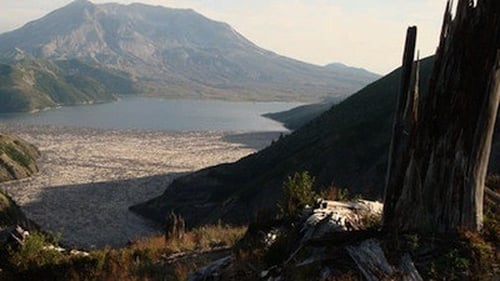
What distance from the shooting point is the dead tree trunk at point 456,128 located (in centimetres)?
992

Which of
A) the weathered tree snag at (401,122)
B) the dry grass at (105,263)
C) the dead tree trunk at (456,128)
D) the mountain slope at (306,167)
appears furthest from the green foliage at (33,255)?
the mountain slope at (306,167)

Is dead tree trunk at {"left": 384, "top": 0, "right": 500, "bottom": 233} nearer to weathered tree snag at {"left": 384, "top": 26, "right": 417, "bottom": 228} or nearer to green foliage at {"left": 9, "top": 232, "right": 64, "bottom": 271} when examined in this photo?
weathered tree snag at {"left": 384, "top": 26, "right": 417, "bottom": 228}

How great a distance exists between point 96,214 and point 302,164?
106 feet

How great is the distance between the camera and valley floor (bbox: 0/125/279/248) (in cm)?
7462

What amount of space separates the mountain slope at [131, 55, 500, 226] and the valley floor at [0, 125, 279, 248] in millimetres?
7663

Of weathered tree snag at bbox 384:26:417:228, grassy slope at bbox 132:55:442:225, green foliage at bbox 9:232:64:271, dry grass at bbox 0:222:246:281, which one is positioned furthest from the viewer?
grassy slope at bbox 132:55:442:225

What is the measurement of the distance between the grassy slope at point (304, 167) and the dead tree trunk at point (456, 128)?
115 ft

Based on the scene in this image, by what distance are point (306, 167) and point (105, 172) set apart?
189 feet

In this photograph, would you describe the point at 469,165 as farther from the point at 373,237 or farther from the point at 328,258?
the point at 328,258

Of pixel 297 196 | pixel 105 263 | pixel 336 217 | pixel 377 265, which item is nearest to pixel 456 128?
pixel 336 217

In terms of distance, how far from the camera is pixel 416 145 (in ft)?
34.5

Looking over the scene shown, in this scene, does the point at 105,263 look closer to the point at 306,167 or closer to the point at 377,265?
the point at 377,265

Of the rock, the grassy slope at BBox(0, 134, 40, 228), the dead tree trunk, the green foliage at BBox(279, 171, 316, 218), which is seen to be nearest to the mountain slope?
the green foliage at BBox(279, 171, 316, 218)

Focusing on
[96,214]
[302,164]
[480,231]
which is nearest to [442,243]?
[480,231]
